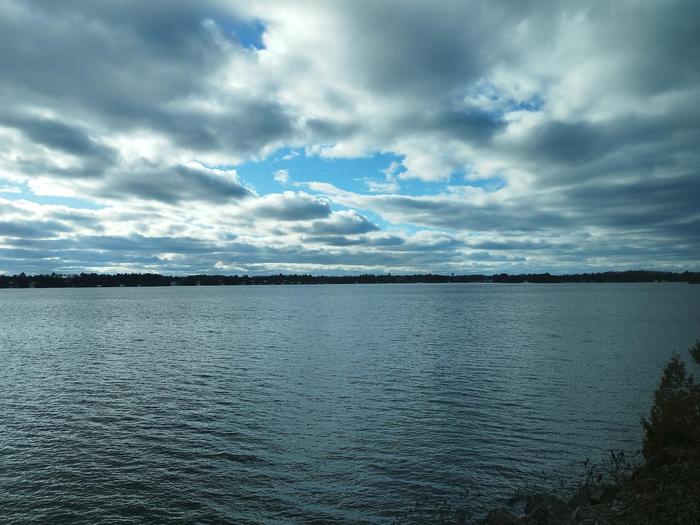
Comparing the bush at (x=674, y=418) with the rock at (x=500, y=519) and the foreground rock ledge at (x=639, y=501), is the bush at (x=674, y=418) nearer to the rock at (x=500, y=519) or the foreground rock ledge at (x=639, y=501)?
the foreground rock ledge at (x=639, y=501)

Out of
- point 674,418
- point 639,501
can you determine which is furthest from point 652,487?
point 674,418

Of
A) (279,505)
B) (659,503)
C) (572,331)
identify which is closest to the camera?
(659,503)

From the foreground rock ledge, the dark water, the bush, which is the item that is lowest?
the dark water

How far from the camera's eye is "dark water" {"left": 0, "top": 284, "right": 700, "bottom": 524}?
19.8m

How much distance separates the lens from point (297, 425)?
95.4 feet

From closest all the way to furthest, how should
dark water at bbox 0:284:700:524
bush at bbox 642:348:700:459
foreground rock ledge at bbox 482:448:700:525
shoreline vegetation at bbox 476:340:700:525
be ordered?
foreground rock ledge at bbox 482:448:700:525 < shoreline vegetation at bbox 476:340:700:525 < bush at bbox 642:348:700:459 < dark water at bbox 0:284:700:524

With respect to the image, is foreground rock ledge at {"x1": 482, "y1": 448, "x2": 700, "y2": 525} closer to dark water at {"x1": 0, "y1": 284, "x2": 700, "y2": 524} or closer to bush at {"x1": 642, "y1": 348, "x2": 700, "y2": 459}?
bush at {"x1": 642, "y1": 348, "x2": 700, "y2": 459}

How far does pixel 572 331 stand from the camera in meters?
76.0

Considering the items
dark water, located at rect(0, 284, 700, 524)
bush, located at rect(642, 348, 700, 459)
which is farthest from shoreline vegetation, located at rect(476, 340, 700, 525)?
dark water, located at rect(0, 284, 700, 524)

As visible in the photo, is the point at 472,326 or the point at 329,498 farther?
the point at 472,326

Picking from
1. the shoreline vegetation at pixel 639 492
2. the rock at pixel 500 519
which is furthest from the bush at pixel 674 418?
the rock at pixel 500 519

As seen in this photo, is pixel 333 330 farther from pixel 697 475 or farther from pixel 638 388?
pixel 697 475

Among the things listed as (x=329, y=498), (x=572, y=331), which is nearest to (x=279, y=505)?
(x=329, y=498)

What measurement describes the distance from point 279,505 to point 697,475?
15.1 m
